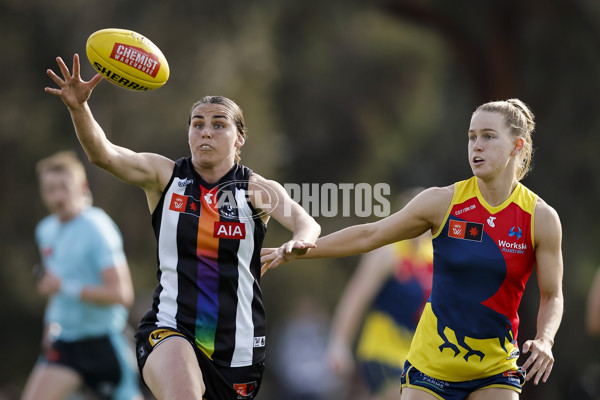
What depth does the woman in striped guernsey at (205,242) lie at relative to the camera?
18.0ft

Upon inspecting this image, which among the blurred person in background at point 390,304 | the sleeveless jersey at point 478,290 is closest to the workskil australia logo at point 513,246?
the sleeveless jersey at point 478,290

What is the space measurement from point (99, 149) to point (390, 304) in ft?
13.3

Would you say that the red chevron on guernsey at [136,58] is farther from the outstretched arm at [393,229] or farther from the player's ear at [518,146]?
the player's ear at [518,146]

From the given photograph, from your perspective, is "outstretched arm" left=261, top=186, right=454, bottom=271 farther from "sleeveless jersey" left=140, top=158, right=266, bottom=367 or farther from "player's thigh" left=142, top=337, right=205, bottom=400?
"player's thigh" left=142, top=337, right=205, bottom=400

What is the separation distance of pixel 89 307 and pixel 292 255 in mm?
3619

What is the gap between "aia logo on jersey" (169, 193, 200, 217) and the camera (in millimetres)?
5688

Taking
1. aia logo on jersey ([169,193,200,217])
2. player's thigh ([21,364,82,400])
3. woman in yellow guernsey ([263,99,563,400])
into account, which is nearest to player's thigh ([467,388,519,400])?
woman in yellow guernsey ([263,99,563,400])

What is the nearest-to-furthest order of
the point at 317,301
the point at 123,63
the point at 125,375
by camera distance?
the point at 123,63 → the point at 125,375 → the point at 317,301

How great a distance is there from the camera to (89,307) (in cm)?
842

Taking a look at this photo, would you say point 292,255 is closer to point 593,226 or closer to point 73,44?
point 593,226

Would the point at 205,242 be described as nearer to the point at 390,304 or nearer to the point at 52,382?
the point at 52,382

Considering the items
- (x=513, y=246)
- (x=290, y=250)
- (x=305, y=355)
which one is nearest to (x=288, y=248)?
(x=290, y=250)

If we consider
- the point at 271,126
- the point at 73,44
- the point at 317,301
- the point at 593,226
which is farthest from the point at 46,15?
the point at 593,226

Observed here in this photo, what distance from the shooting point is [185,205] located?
5699 mm
